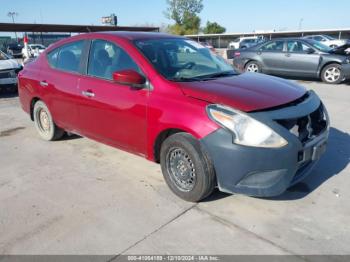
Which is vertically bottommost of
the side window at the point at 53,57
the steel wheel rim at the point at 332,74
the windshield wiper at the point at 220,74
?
the steel wheel rim at the point at 332,74

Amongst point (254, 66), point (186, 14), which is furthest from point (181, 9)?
point (254, 66)

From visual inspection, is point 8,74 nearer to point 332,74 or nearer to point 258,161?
point 258,161

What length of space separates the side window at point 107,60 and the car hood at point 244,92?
810 mm

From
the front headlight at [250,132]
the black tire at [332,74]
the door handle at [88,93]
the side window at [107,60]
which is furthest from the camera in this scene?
the black tire at [332,74]

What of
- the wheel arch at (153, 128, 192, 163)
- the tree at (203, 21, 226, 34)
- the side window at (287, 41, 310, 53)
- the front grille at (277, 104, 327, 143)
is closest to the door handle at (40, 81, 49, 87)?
the wheel arch at (153, 128, 192, 163)

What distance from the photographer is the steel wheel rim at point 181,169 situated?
3475mm

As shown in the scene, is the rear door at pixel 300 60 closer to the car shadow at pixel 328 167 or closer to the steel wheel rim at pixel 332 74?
the steel wheel rim at pixel 332 74

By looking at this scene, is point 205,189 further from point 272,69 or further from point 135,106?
point 272,69

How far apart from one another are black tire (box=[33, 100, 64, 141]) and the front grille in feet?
12.0

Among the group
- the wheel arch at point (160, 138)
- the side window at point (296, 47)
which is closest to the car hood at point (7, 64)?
the wheel arch at point (160, 138)

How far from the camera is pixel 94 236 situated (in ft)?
10.1

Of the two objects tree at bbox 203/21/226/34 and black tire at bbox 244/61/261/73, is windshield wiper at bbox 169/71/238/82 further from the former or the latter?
tree at bbox 203/21/226/34

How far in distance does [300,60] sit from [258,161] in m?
9.65

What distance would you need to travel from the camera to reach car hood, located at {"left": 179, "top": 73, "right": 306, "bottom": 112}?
126 inches
